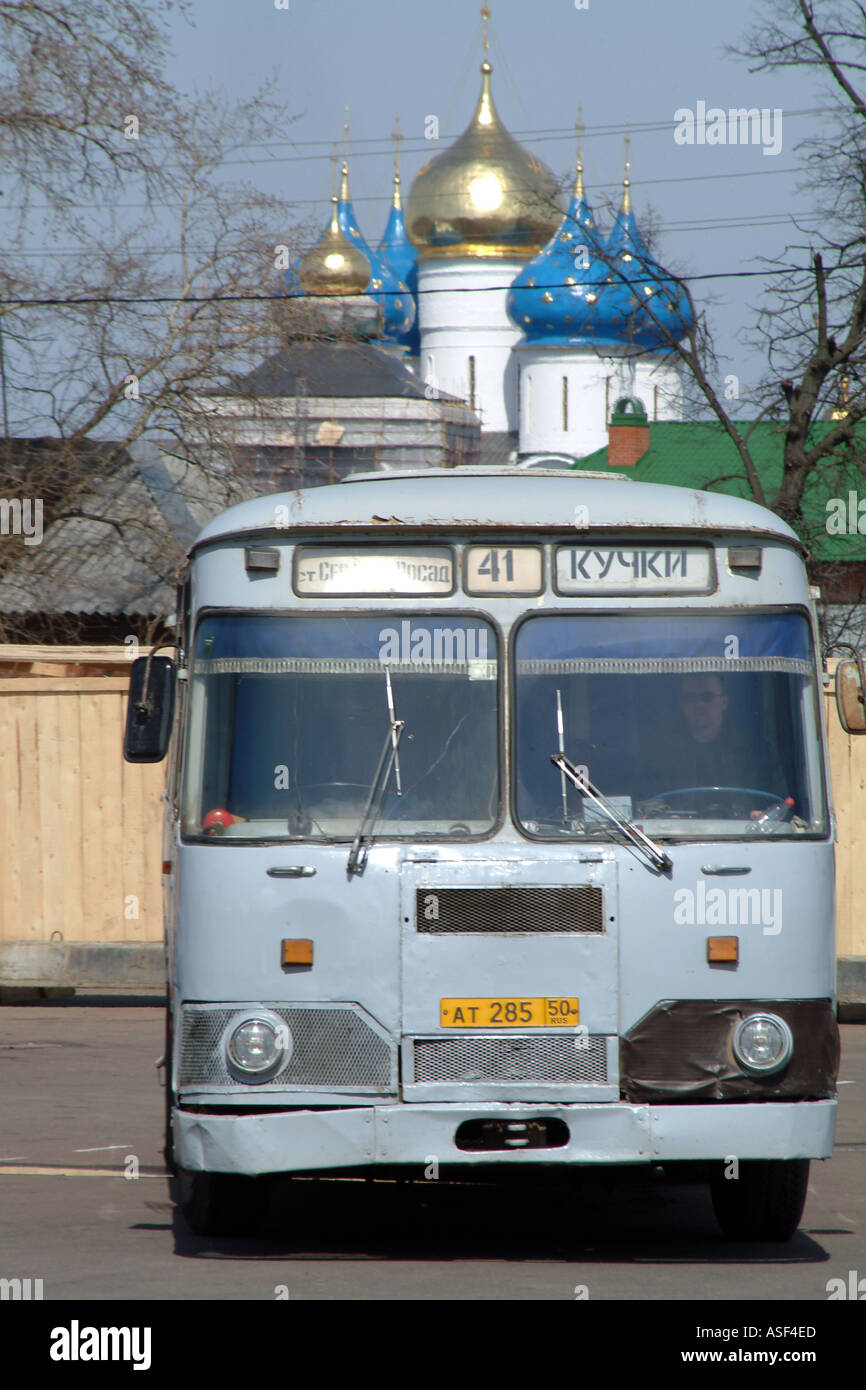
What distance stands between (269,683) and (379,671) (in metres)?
0.38

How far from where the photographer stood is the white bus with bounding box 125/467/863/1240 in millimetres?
6293

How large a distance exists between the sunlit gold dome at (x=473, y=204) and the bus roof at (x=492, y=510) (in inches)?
3057

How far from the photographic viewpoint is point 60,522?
23.6 m

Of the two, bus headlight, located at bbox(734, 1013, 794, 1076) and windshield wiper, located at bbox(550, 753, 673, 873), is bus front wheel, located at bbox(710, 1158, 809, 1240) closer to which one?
bus headlight, located at bbox(734, 1013, 794, 1076)

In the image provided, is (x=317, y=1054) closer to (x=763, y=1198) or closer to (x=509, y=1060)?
(x=509, y=1060)

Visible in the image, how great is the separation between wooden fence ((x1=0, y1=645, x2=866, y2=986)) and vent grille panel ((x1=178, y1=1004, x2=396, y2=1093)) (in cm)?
876

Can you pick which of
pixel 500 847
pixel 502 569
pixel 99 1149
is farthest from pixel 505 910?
pixel 99 1149

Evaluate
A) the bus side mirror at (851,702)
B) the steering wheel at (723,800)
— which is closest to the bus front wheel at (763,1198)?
the steering wheel at (723,800)

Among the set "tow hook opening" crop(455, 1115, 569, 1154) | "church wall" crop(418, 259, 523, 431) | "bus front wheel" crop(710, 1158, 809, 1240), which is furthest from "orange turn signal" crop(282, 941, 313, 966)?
"church wall" crop(418, 259, 523, 431)

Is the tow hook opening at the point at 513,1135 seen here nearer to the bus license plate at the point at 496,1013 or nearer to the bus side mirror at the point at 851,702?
the bus license plate at the point at 496,1013
